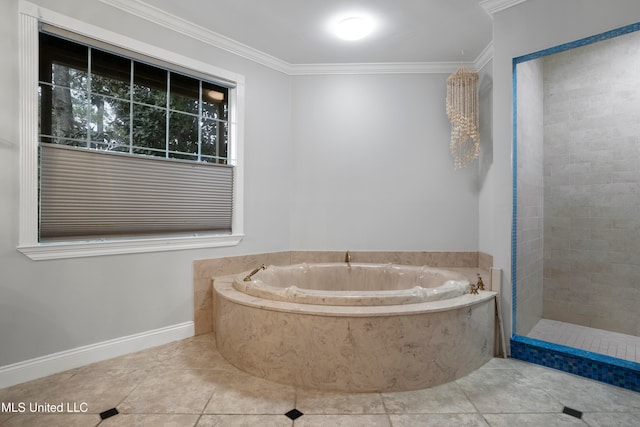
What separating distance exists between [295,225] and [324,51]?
1673 mm

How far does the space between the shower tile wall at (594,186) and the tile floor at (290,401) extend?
114 cm

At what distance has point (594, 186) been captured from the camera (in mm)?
2883

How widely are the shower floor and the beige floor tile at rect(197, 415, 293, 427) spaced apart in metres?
2.04

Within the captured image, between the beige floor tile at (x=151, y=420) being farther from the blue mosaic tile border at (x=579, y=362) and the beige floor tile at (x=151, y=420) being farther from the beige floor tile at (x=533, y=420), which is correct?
the blue mosaic tile border at (x=579, y=362)

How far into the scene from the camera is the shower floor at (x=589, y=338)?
7.67ft

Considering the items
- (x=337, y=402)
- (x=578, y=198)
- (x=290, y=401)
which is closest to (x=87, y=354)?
(x=290, y=401)

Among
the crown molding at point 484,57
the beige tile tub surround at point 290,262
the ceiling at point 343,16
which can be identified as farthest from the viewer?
the crown molding at point 484,57

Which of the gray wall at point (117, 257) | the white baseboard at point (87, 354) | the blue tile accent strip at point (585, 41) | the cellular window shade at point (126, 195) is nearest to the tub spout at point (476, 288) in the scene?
the blue tile accent strip at point (585, 41)

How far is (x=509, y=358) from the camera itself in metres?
2.38

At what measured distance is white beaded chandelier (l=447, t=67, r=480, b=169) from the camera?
3025 millimetres

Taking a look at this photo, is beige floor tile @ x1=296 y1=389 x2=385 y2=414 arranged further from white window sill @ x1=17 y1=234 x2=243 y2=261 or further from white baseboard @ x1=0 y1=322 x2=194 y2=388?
white window sill @ x1=17 y1=234 x2=243 y2=261

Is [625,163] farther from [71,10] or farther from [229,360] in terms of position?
[71,10]

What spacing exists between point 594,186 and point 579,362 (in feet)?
5.13

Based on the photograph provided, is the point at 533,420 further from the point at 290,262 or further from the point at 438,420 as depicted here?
the point at 290,262
